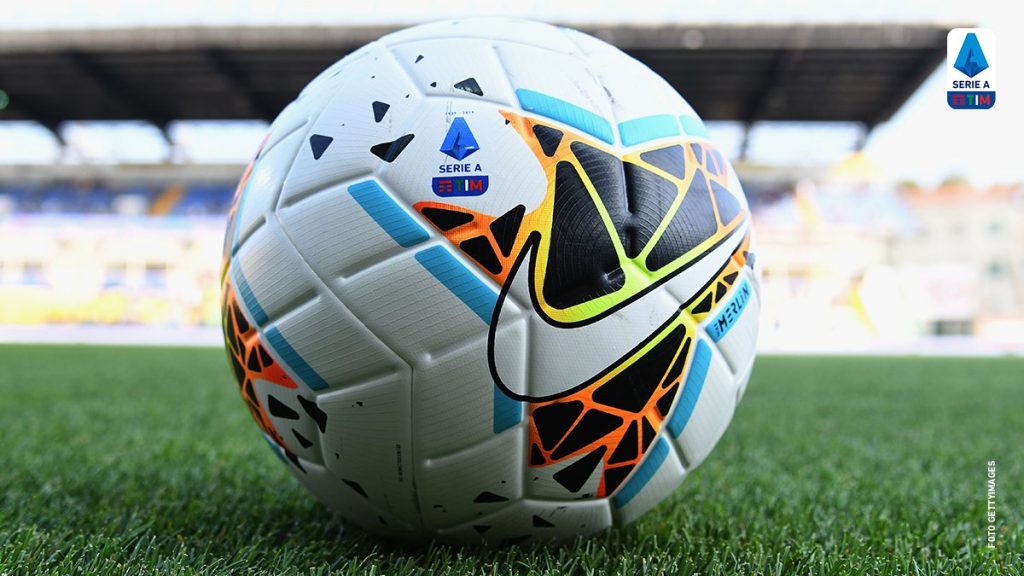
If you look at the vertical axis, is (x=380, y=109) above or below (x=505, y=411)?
above

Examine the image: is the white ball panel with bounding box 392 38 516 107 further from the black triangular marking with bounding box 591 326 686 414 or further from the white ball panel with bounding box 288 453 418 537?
the white ball panel with bounding box 288 453 418 537

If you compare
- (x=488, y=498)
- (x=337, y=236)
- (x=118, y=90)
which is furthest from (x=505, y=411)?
(x=118, y=90)

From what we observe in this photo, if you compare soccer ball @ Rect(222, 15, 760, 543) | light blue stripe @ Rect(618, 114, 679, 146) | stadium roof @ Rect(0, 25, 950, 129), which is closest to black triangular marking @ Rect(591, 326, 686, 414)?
soccer ball @ Rect(222, 15, 760, 543)

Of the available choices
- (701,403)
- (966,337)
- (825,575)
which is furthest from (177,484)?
(966,337)

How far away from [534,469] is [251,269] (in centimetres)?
62

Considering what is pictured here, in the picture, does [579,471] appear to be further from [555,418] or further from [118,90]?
[118,90]

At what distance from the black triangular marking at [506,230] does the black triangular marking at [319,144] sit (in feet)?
1.13

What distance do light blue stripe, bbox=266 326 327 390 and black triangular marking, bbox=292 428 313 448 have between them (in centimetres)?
14

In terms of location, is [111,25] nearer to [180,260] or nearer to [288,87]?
[288,87]

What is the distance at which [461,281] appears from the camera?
1212 millimetres

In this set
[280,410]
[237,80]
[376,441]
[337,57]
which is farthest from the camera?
[237,80]

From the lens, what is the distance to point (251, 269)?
1.40 metres

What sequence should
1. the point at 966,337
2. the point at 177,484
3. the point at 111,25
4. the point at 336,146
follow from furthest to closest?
the point at 966,337 < the point at 111,25 < the point at 177,484 < the point at 336,146

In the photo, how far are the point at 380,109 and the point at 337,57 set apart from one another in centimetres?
1726
